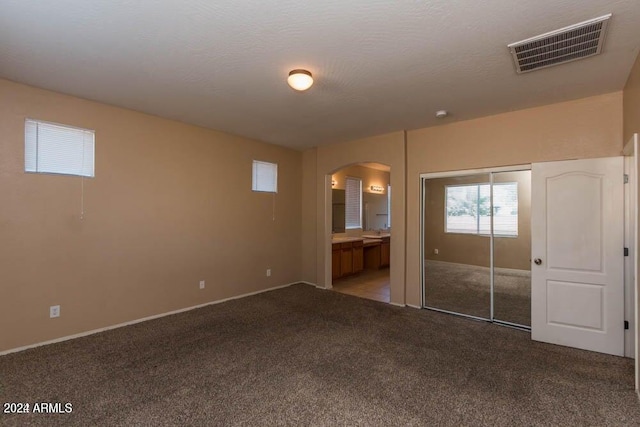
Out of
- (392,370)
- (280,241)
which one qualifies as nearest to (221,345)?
(392,370)

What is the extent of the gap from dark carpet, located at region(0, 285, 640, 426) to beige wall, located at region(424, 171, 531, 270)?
0.92 meters

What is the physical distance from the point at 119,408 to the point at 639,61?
507 centimetres

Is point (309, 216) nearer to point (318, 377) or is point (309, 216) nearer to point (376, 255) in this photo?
point (376, 255)

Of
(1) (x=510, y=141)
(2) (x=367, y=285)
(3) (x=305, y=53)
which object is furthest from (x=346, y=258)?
(3) (x=305, y=53)

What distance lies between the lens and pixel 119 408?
2.26 meters

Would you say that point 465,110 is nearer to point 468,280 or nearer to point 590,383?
point 468,280

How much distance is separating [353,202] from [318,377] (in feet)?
18.4

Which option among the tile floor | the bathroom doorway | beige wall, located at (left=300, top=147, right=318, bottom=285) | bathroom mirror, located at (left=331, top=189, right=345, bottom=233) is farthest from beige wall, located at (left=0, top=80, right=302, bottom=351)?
bathroom mirror, located at (left=331, top=189, right=345, bottom=233)

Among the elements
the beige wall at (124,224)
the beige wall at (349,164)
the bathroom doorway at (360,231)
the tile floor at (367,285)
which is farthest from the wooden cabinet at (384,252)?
the beige wall at (124,224)

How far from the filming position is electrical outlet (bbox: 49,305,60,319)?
3377mm

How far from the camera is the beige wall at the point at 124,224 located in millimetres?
3191

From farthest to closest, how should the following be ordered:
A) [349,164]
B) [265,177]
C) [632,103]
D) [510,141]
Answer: [265,177] < [349,164] < [510,141] < [632,103]

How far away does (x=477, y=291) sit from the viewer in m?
4.36

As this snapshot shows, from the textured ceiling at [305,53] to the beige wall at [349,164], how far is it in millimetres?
1060
